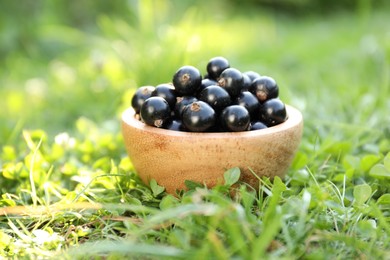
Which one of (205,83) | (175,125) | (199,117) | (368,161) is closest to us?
(199,117)

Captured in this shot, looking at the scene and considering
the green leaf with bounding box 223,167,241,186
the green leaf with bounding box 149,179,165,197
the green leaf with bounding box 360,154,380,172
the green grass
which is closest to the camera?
the green grass

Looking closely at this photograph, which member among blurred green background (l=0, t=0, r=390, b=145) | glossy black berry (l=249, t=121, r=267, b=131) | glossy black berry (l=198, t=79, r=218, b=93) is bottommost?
blurred green background (l=0, t=0, r=390, b=145)

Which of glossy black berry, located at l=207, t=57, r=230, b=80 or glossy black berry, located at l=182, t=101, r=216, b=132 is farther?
glossy black berry, located at l=207, t=57, r=230, b=80

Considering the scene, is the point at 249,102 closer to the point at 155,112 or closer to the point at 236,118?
the point at 236,118

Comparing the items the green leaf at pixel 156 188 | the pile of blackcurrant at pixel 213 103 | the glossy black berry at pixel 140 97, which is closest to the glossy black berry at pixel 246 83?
the pile of blackcurrant at pixel 213 103

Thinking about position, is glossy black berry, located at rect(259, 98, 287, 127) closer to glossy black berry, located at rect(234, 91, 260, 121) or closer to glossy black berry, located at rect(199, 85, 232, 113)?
glossy black berry, located at rect(234, 91, 260, 121)

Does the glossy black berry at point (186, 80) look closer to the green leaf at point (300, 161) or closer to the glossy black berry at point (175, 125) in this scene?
the glossy black berry at point (175, 125)

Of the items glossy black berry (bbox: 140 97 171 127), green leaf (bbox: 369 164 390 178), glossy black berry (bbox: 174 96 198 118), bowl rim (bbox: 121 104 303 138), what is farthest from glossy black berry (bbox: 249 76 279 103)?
green leaf (bbox: 369 164 390 178)

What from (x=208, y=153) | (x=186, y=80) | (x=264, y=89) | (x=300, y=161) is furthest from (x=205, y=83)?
(x=300, y=161)
